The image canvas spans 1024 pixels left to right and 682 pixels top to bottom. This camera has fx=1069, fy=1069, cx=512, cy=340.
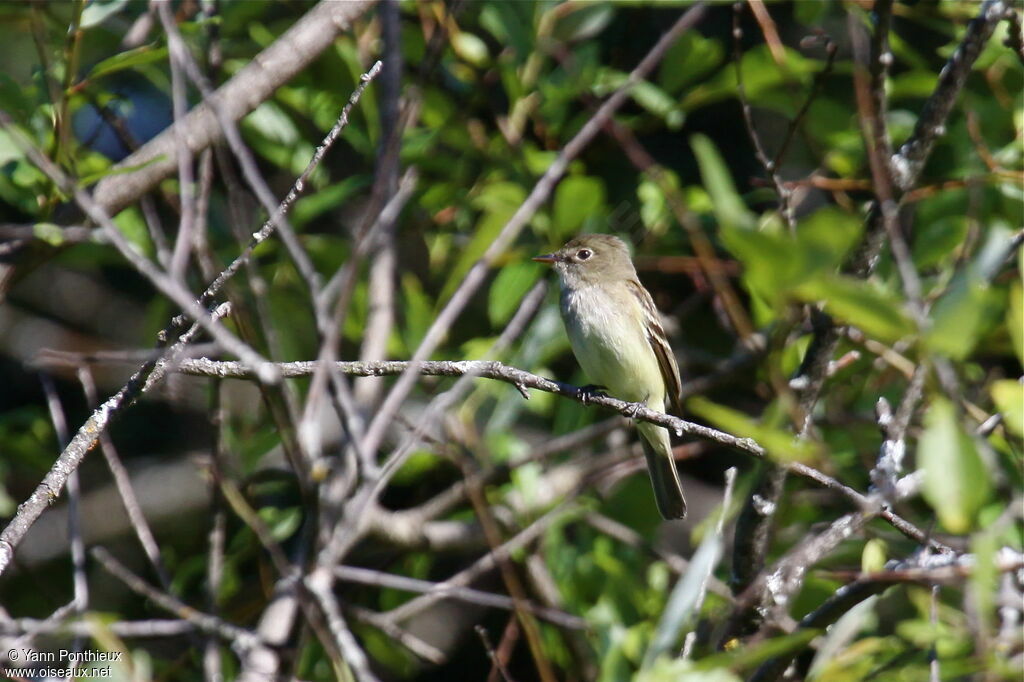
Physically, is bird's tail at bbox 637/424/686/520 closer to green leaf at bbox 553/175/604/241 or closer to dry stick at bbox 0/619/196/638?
green leaf at bbox 553/175/604/241

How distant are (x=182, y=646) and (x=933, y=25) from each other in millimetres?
5024

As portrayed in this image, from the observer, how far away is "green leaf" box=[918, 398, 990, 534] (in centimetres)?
149

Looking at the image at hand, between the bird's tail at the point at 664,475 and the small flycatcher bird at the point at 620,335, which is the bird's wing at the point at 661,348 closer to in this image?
the small flycatcher bird at the point at 620,335

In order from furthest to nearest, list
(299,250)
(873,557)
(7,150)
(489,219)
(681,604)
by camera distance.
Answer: (489,219) → (7,150) → (873,557) → (299,250) → (681,604)

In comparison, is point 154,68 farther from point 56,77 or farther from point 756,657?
point 756,657

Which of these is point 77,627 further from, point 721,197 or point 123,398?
point 721,197

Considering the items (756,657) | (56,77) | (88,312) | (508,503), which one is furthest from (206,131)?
(88,312)

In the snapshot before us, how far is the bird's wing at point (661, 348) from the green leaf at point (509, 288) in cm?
70

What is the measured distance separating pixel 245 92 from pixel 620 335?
6.88ft

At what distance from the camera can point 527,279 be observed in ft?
15.9

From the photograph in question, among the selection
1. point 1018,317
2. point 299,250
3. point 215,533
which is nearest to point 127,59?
point 299,250

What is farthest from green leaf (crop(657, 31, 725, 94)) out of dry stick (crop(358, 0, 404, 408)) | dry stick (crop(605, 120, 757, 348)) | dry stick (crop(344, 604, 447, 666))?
dry stick (crop(344, 604, 447, 666))

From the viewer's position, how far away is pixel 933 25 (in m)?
4.80

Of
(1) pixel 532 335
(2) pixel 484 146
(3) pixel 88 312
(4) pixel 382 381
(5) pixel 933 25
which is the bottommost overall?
(3) pixel 88 312
